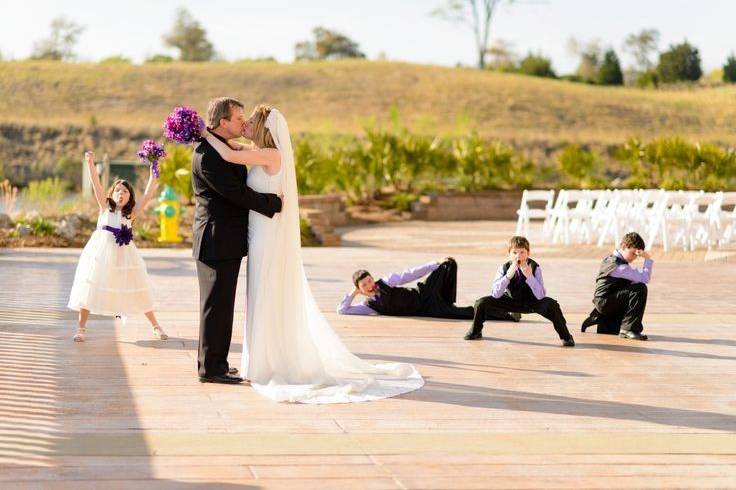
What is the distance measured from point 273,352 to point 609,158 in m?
47.6

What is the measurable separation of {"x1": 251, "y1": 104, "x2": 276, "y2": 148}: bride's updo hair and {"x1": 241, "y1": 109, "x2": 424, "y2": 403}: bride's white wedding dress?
26 millimetres

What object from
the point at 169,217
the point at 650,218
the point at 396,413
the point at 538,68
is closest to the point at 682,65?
the point at 538,68

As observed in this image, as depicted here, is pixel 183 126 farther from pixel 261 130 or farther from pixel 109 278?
pixel 109 278

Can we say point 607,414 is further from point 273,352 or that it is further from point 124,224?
point 124,224

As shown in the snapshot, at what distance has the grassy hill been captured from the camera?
57.8 m

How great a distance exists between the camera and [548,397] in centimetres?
706

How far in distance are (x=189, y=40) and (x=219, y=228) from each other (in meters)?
88.1

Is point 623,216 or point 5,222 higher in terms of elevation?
point 623,216

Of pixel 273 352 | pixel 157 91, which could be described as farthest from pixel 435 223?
pixel 157 91

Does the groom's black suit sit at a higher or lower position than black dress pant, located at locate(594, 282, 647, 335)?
higher

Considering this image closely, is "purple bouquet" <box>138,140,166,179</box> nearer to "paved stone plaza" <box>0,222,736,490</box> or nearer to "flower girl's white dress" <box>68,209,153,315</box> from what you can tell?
"flower girl's white dress" <box>68,209,153,315</box>

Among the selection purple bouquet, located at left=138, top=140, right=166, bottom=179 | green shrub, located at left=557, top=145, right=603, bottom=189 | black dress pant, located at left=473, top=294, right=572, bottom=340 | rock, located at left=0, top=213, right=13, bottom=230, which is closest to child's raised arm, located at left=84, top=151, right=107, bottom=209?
purple bouquet, located at left=138, top=140, right=166, bottom=179

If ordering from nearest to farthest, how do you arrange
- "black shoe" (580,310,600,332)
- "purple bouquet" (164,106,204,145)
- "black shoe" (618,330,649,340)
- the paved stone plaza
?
the paved stone plaza < "purple bouquet" (164,106,204,145) < "black shoe" (618,330,649,340) < "black shoe" (580,310,600,332)

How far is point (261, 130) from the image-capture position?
7.25 m
